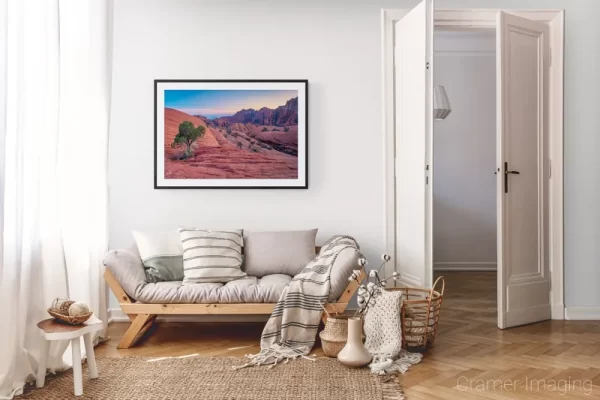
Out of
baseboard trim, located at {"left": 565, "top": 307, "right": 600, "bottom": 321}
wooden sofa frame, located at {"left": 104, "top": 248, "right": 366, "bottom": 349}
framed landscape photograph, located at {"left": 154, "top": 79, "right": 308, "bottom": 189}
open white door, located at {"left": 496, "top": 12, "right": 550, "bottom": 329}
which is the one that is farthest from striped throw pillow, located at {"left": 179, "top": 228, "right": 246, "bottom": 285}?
baseboard trim, located at {"left": 565, "top": 307, "right": 600, "bottom": 321}

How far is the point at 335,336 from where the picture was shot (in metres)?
3.49

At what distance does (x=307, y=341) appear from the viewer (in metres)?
3.69

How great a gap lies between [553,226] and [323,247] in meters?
1.86

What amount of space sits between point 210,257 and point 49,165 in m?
1.24

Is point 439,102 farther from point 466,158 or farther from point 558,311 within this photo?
point 558,311

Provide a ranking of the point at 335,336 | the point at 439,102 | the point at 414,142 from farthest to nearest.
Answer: the point at 439,102 < the point at 414,142 < the point at 335,336

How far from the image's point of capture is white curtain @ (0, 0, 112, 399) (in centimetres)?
287

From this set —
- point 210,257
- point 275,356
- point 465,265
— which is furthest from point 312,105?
point 465,265

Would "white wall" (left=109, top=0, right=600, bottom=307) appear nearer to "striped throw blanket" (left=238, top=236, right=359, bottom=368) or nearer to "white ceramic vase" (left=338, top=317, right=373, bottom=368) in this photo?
"striped throw blanket" (left=238, top=236, right=359, bottom=368)

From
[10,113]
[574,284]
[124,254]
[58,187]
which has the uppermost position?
[10,113]

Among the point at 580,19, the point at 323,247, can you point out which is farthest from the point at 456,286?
the point at 580,19

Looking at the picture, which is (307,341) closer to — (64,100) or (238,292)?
(238,292)

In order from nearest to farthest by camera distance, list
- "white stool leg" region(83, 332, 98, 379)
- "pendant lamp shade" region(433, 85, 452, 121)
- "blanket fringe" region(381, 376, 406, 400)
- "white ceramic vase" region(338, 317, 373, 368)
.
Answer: "blanket fringe" region(381, 376, 406, 400)
"white stool leg" region(83, 332, 98, 379)
"white ceramic vase" region(338, 317, 373, 368)
"pendant lamp shade" region(433, 85, 452, 121)

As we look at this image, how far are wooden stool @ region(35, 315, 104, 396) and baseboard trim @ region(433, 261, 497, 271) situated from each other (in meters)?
5.08
